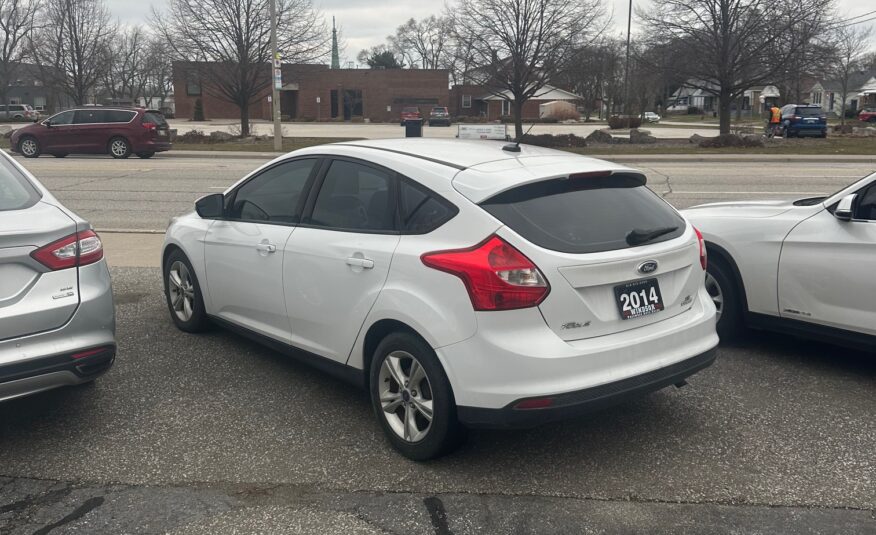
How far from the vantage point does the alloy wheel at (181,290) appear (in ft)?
19.0

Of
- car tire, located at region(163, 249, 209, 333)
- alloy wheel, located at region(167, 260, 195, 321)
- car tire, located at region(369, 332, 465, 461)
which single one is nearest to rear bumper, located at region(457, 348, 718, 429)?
car tire, located at region(369, 332, 465, 461)

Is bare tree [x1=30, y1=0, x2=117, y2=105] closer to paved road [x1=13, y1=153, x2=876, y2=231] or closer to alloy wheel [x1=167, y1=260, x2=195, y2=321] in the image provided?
paved road [x1=13, y1=153, x2=876, y2=231]

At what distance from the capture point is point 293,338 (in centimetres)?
465

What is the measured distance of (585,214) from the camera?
3.85 meters

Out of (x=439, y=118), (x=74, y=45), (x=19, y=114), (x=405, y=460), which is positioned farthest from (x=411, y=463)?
(x=19, y=114)

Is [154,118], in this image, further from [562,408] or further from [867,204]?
[562,408]

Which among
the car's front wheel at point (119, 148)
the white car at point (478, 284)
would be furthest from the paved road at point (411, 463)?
the car's front wheel at point (119, 148)

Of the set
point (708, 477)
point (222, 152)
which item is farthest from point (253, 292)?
point (222, 152)

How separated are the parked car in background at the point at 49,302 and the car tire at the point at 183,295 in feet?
4.53

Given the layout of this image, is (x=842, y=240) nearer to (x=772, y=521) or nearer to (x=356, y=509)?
(x=772, y=521)

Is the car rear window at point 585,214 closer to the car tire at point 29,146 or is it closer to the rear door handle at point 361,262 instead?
the rear door handle at point 361,262

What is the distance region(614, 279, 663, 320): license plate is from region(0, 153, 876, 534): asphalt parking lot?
0.76 m

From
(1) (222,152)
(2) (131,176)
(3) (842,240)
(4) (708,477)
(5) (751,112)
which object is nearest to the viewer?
(4) (708,477)

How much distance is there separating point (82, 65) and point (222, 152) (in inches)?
867
